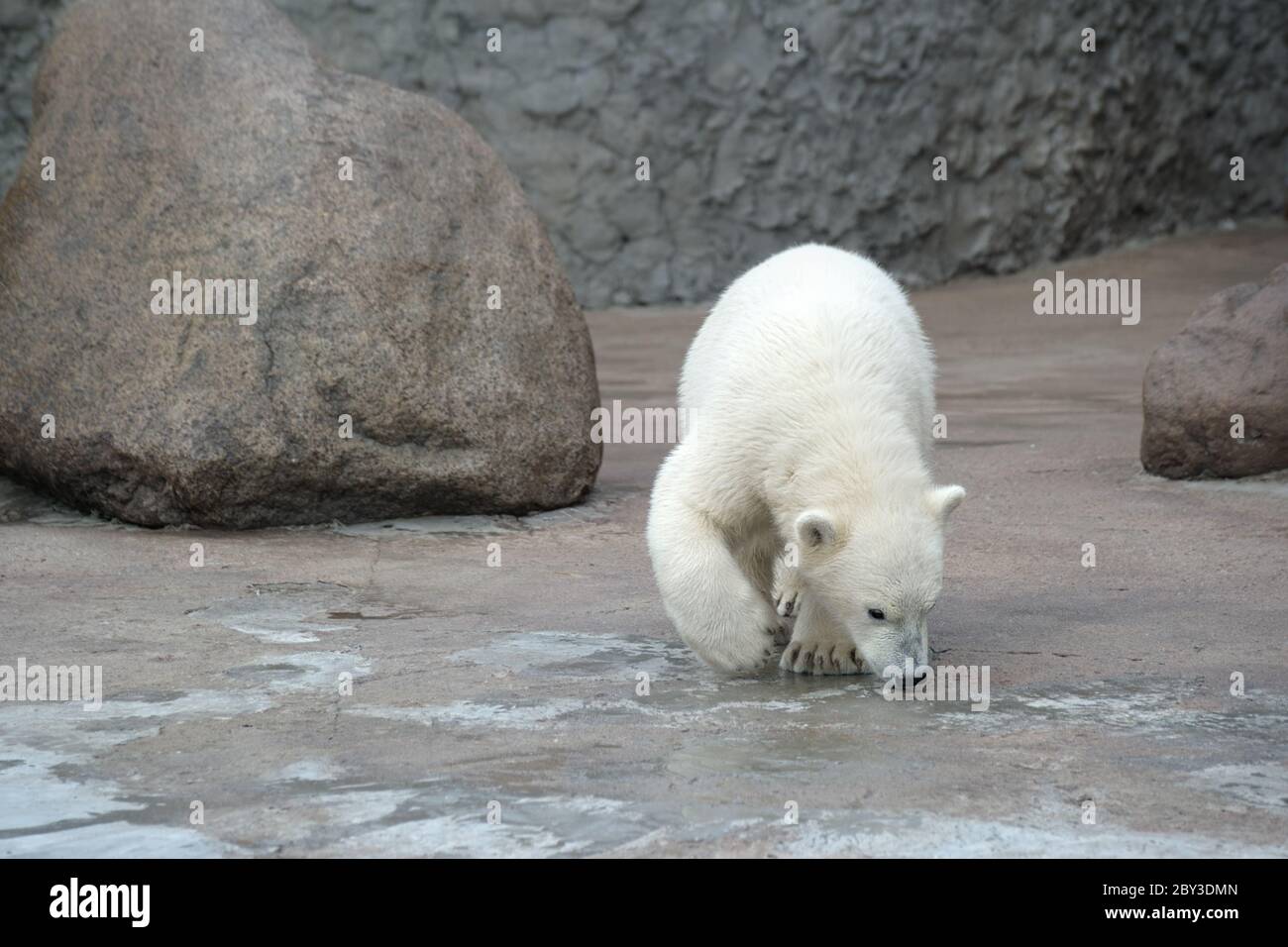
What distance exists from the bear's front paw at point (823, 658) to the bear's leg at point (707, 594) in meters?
0.12

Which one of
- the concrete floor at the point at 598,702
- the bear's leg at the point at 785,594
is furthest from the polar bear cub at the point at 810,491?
the bear's leg at the point at 785,594

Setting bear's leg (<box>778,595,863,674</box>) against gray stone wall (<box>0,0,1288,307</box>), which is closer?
bear's leg (<box>778,595,863,674</box>)

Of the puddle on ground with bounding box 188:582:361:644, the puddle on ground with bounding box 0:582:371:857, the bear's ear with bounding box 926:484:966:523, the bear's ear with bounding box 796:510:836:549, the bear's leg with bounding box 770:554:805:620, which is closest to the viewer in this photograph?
the puddle on ground with bounding box 0:582:371:857

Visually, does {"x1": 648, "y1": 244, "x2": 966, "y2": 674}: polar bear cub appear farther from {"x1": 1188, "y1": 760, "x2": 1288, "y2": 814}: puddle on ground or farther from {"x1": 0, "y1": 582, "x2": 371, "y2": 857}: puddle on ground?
{"x1": 0, "y1": 582, "x2": 371, "y2": 857}: puddle on ground

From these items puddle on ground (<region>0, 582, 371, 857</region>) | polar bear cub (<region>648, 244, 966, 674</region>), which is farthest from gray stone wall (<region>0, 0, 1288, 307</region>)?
polar bear cub (<region>648, 244, 966, 674</region>)

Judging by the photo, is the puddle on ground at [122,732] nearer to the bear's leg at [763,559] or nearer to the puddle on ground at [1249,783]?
the bear's leg at [763,559]

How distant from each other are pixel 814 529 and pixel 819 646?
55cm

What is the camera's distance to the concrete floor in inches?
126

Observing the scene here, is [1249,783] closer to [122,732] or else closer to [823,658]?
[823,658]

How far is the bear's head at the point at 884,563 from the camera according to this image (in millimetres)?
4094

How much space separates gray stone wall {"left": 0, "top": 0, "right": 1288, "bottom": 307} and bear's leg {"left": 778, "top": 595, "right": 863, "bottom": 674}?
11537 millimetres

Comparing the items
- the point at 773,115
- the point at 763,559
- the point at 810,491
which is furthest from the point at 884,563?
the point at 773,115

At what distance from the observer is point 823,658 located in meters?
4.58

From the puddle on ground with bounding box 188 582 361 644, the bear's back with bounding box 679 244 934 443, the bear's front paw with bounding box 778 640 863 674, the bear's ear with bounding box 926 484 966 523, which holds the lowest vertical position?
the bear's front paw with bounding box 778 640 863 674
